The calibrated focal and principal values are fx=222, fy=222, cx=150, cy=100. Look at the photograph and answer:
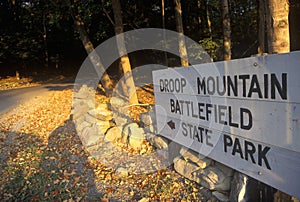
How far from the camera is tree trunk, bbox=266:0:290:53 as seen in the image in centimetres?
220

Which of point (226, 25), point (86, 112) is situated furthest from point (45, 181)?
point (226, 25)

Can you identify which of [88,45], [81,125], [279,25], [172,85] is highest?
[88,45]

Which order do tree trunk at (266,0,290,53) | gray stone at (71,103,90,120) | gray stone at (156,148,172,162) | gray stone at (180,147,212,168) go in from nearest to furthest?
tree trunk at (266,0,290,53) → gray stone at (180,147,212,168) → gray stone at (156,148,172,162) → gray stone at (71,103,90,120)

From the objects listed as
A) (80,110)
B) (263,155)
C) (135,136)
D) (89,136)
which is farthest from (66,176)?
(263,155)

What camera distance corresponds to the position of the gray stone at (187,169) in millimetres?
3215

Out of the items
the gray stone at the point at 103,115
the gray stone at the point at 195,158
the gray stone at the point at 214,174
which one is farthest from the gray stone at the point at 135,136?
the gray stone at the point at 214,174

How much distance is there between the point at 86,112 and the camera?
20.6 ft

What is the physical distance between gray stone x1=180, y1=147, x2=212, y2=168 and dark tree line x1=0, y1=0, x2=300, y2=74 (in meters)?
3.86

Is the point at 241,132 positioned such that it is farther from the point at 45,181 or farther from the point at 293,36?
the point at 293,36

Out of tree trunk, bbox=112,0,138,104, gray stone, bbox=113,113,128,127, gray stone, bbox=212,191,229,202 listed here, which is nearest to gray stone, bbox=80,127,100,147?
gray stone, bbox=113,113,128,127

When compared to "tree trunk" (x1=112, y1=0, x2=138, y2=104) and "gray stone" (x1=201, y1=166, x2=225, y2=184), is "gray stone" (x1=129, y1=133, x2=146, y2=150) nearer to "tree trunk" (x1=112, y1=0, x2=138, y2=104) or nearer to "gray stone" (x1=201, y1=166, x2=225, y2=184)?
"gray stone" (x1=201, y1=166, x2=225, y2=184)

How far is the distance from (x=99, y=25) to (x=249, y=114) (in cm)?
1030

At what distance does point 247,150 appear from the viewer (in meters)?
2.22

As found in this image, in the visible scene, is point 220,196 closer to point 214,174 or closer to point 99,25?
point 214,174
